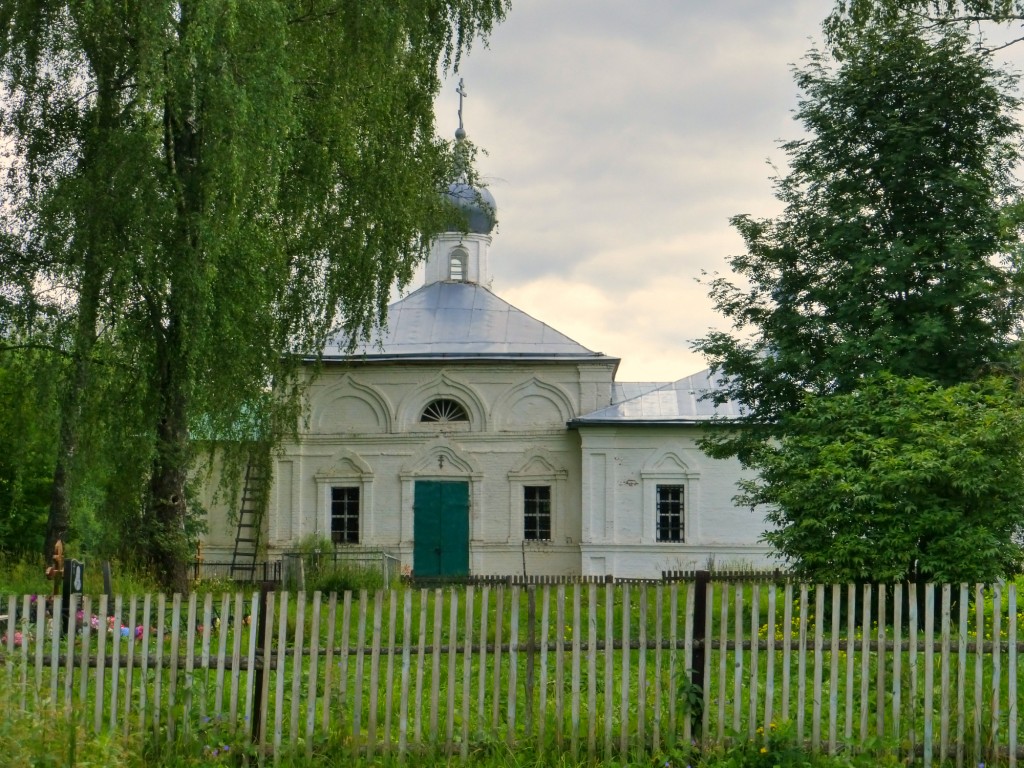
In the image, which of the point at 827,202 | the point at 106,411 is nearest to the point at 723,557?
the point at 827,202

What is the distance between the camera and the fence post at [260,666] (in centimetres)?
812

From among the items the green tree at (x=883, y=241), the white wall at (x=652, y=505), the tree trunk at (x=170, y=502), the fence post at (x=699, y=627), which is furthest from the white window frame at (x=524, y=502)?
the fence post at (x=699, y=627)

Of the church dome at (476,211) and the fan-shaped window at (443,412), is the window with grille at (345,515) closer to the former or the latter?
the fan-shaped window at (443,412)

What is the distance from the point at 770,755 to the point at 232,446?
404 inches

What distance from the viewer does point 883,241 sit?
1797cm

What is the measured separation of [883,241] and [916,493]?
600cm

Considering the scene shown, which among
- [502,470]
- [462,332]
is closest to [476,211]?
[462,332]

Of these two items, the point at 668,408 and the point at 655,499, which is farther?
the point at 668,408

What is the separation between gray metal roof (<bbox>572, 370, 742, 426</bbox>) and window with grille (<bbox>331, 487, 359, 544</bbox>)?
5107 millimetres

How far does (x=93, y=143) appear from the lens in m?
13.6

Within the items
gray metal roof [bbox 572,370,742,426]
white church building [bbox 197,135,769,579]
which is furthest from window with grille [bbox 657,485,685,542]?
gray metal roof [bbox 572,370,742,426]

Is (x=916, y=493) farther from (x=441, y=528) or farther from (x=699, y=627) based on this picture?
(x=441, y=528)

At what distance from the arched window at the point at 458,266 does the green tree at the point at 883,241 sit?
11474 millimetres

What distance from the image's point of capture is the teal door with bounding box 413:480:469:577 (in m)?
26.0
